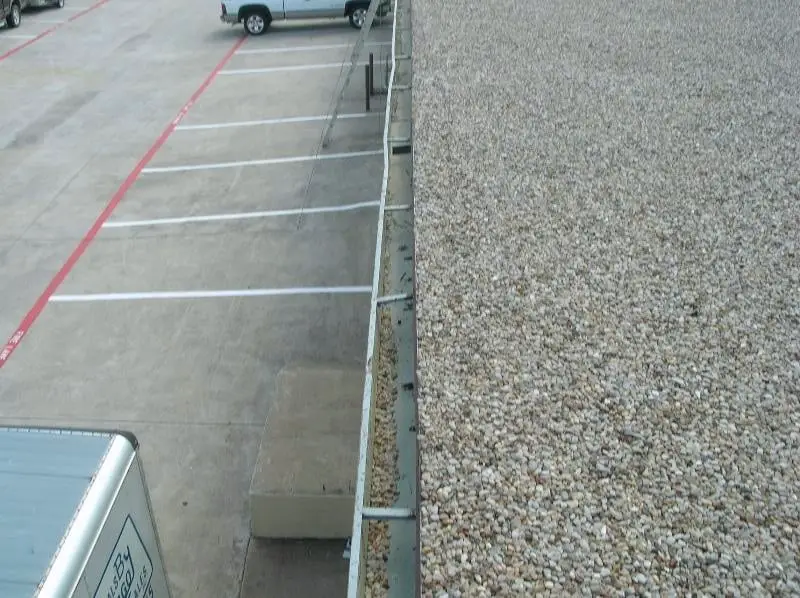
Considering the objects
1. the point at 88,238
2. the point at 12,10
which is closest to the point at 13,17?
the point at 12,10

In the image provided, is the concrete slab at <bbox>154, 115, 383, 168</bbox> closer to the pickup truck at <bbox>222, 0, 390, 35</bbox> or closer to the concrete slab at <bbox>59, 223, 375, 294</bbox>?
the concrete slab at <bbox>59, 223, 375, 294</bbox>

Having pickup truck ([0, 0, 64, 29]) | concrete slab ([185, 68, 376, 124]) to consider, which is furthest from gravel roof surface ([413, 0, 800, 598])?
pickup truck ([0, 0, 64, 29])

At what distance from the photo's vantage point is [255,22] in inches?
870

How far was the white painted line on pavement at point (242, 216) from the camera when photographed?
12273mm

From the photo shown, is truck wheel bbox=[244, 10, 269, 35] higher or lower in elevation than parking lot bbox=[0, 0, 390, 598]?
higher

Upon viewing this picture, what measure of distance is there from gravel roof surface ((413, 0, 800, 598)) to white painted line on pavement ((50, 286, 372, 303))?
2.45 metres

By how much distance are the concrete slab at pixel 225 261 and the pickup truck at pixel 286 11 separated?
39.1 ft

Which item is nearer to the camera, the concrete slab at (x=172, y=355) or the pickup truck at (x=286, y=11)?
the concrete slab at (x=172, y=355)

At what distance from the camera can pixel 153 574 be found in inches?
197

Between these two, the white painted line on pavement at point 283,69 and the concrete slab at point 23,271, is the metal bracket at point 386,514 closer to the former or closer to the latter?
the concrete slab at point 23,271

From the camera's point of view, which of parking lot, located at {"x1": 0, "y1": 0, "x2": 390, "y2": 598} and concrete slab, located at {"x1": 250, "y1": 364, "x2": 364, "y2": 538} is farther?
parking lot, located at {"x1": 0, "y1": 0, "x2": 390, "y2": 598}

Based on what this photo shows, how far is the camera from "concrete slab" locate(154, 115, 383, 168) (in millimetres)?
14509

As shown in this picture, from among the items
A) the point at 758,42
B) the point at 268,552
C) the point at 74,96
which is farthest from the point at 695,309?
the point at 74,96

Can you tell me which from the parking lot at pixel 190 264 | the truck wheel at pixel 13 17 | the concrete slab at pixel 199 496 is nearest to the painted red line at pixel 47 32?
the truck wheel at pixel 13 17
